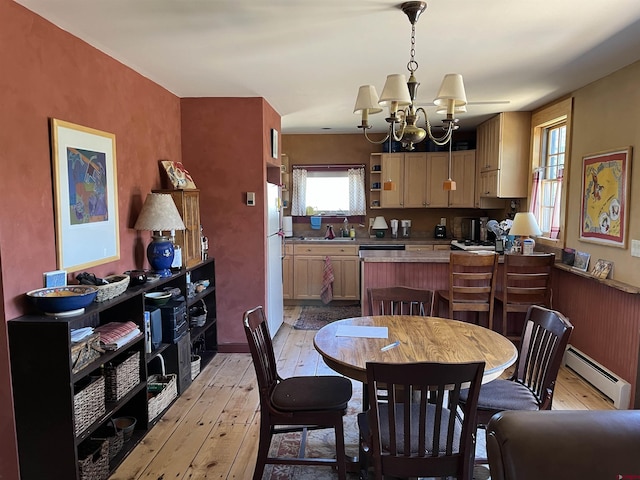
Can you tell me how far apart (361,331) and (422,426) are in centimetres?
81

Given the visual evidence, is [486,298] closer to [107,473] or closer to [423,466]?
[423,466]

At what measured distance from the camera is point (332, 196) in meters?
6.54

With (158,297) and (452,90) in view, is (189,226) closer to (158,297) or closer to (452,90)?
(158,297)

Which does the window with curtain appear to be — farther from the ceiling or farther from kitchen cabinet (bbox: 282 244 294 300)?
the ceiling

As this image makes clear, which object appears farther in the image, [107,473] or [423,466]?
[107,473]

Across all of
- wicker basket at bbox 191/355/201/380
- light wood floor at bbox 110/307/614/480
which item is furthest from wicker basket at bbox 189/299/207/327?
light wood floor at bbox 110/307/614/480

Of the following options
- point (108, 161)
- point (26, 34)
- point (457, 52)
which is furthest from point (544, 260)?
point (26, 34)

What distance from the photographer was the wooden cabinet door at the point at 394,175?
610 cm

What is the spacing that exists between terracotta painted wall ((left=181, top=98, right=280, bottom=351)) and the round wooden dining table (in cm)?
172

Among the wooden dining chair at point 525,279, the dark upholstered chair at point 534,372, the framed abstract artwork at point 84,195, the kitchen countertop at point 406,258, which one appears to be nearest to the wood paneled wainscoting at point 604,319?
the wooden dining chair at point 525,279

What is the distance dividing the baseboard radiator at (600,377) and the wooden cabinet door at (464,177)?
2.61 metres

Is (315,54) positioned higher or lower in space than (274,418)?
higher

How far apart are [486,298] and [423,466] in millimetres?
2139

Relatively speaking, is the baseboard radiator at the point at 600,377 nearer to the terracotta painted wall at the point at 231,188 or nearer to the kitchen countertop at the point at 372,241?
the kitchen countertop at the point at 372,241
